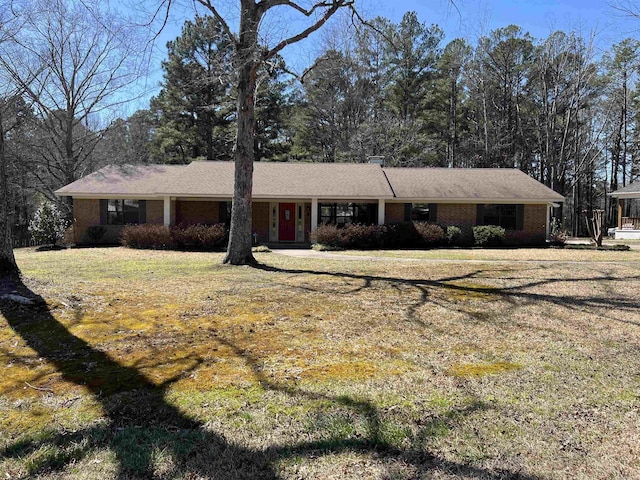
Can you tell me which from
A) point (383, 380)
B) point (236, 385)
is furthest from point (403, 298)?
point (236, 385)

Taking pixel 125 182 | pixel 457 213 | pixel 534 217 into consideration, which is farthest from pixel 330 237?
pixel 125 182

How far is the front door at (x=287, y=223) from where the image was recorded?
20875 mm

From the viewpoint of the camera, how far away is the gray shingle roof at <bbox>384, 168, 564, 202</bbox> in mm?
19859

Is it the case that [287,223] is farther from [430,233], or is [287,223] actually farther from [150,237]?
[430,233]

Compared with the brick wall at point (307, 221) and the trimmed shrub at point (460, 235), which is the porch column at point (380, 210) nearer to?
the trimmed shrub at point (460, 235)

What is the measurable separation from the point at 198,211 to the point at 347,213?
23.1 feet

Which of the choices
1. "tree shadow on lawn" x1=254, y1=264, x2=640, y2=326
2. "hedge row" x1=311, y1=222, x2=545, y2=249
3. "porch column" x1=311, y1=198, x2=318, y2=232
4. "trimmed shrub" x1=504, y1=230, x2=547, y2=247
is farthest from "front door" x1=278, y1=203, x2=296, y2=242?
"tree shadow on lawn" x1=254, y1=264, x2=640, y2=326

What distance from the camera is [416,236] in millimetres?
18844

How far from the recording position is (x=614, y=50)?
29.5 metres

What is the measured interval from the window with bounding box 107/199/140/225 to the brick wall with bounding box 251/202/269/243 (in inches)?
209

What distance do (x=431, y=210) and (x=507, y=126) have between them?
715 inches

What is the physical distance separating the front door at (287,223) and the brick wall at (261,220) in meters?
0.63

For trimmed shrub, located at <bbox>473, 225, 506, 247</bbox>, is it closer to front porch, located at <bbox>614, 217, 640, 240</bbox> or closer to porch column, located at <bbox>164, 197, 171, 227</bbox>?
front porch, located at <bbox>614, 217, 640, 240</bbox>

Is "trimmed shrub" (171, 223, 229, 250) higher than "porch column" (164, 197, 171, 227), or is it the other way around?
"porch column" (164, 197, 171, 227)
